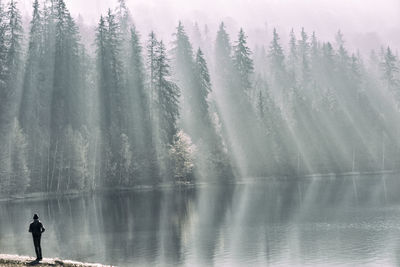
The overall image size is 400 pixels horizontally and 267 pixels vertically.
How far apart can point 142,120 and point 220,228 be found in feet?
159

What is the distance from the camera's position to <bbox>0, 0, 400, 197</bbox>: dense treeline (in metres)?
79.1

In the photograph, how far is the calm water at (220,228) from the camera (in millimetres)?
32938

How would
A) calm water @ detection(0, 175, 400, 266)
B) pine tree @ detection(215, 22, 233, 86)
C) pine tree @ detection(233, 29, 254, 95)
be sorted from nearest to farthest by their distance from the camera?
calm water @ detection(0, 175, 400, 266)
pine tree @ detection(233, 29, 254, 95)
pine tree @ detection(215, 22, 233, 86)

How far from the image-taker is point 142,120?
91.0 meters

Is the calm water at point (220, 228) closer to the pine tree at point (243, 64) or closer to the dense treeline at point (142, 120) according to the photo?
the dense treeline at point (142, 120)

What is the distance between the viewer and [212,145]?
9575 centimetres

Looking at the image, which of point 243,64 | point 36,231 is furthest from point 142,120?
point 36,231

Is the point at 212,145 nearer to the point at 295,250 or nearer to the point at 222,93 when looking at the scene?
the point at 222,93

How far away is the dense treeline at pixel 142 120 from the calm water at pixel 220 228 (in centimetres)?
996

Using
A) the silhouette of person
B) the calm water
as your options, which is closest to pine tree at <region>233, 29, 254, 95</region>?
the calm water

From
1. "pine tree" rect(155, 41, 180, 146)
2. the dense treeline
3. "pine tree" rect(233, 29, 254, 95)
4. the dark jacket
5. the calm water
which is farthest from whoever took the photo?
"pine tree" rect(233, 29, 254, 95)

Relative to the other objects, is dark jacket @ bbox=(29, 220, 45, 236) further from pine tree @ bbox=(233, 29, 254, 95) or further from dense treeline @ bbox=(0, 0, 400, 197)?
pine tree @ bbox=(233, 29, 254, 95)

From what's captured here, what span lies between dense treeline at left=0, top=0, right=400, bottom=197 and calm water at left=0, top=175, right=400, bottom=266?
9961 mm

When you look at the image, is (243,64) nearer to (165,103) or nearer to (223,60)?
(223,60)
